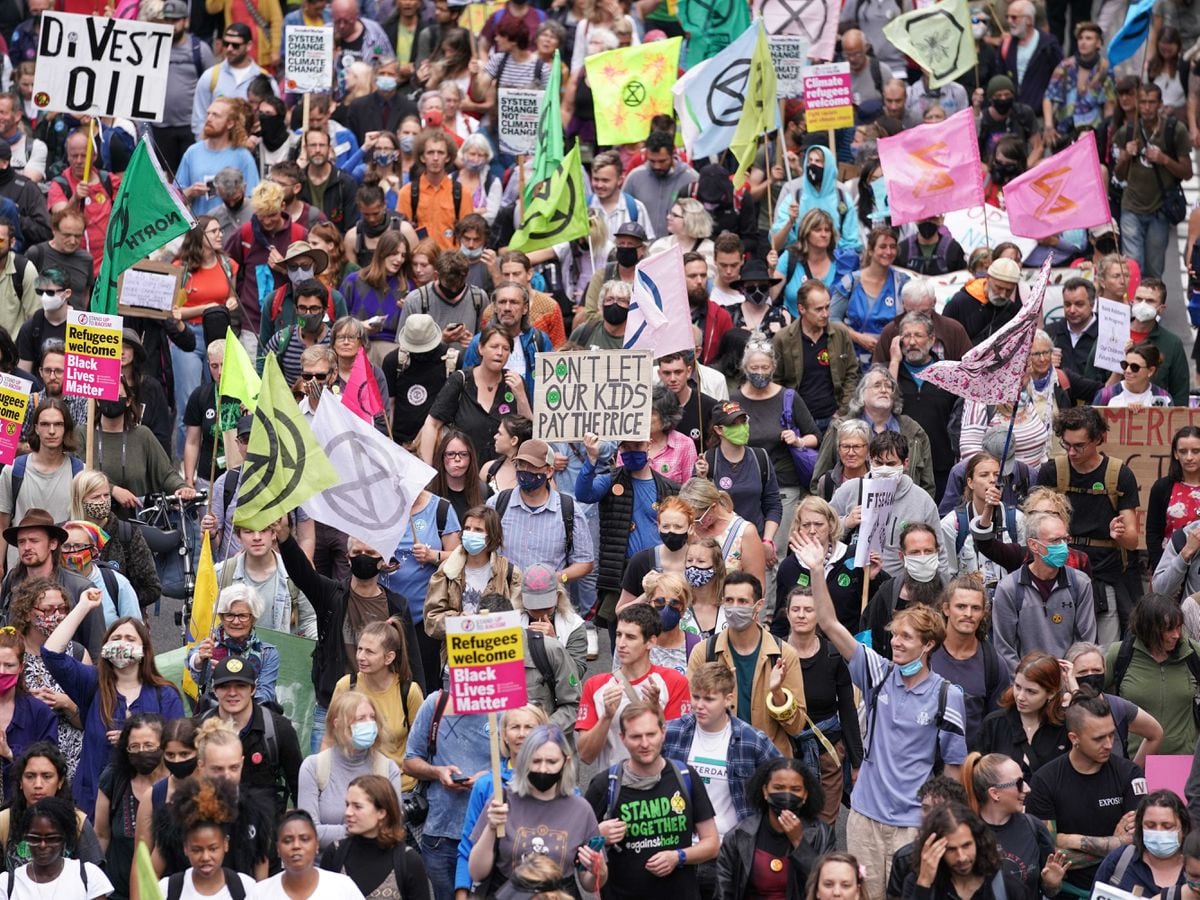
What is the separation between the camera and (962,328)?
16.5 meters

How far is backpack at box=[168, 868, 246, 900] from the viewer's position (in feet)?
33.3

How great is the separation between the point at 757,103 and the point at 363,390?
5.19 m

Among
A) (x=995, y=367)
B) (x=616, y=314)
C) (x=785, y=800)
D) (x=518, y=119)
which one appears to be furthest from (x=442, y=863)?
(x=518, y=119)

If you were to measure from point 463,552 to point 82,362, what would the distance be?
287 cm

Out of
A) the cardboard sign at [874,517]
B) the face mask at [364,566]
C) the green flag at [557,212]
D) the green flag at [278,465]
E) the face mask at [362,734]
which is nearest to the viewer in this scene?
the face mask at [362,734]

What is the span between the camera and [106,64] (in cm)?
1734

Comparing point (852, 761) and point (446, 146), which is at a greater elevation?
point (446, 146)

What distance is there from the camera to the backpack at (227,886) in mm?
10148

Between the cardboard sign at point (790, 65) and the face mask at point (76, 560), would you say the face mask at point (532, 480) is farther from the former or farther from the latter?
the cardboard sign at point (790, 65)

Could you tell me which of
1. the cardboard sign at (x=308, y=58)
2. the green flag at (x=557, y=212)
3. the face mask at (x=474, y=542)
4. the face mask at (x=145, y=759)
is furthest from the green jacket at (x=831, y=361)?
the face mask at (x=145, y=759)

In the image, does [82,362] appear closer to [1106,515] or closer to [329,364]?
[329,364]

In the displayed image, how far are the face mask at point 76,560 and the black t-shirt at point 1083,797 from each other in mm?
4892

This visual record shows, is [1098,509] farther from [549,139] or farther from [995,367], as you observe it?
[549,139]

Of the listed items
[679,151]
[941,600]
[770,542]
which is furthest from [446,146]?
[941,600]
